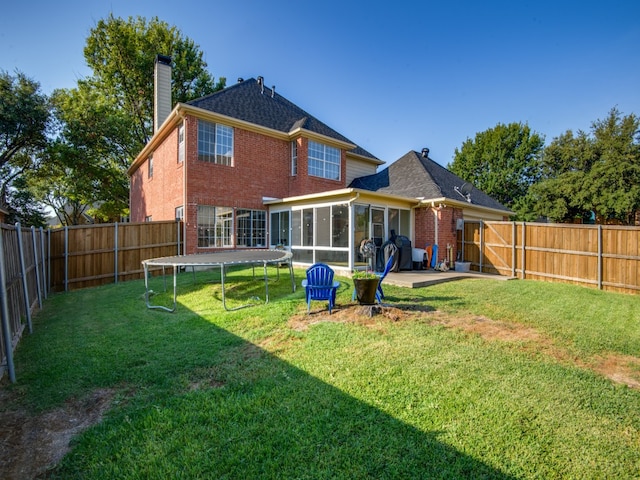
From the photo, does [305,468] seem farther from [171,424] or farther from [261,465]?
[171,424]

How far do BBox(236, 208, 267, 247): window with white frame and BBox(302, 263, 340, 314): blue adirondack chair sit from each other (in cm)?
741

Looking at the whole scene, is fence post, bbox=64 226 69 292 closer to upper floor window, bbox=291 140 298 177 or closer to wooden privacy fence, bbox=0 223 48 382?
wooden privacy fence, bbox=0 223 48 382

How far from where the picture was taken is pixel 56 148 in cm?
1842

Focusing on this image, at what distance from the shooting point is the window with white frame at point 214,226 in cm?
1178

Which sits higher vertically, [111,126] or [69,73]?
→ [69,73]

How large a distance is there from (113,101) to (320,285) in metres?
24.5

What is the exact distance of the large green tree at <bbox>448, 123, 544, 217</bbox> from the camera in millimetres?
29998

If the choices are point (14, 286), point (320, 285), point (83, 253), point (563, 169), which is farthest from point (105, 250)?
point (563, 169)

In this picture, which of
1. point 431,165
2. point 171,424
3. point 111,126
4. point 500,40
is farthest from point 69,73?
point 171,424

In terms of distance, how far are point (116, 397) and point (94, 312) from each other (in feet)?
13.9

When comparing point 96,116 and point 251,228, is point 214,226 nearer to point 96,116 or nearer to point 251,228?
point 251,228

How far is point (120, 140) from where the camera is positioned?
20.4 metres

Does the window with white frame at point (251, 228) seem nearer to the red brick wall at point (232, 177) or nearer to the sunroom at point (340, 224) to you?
the red brick wall at point (232, 177)

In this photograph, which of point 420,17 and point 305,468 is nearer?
point 305,468
